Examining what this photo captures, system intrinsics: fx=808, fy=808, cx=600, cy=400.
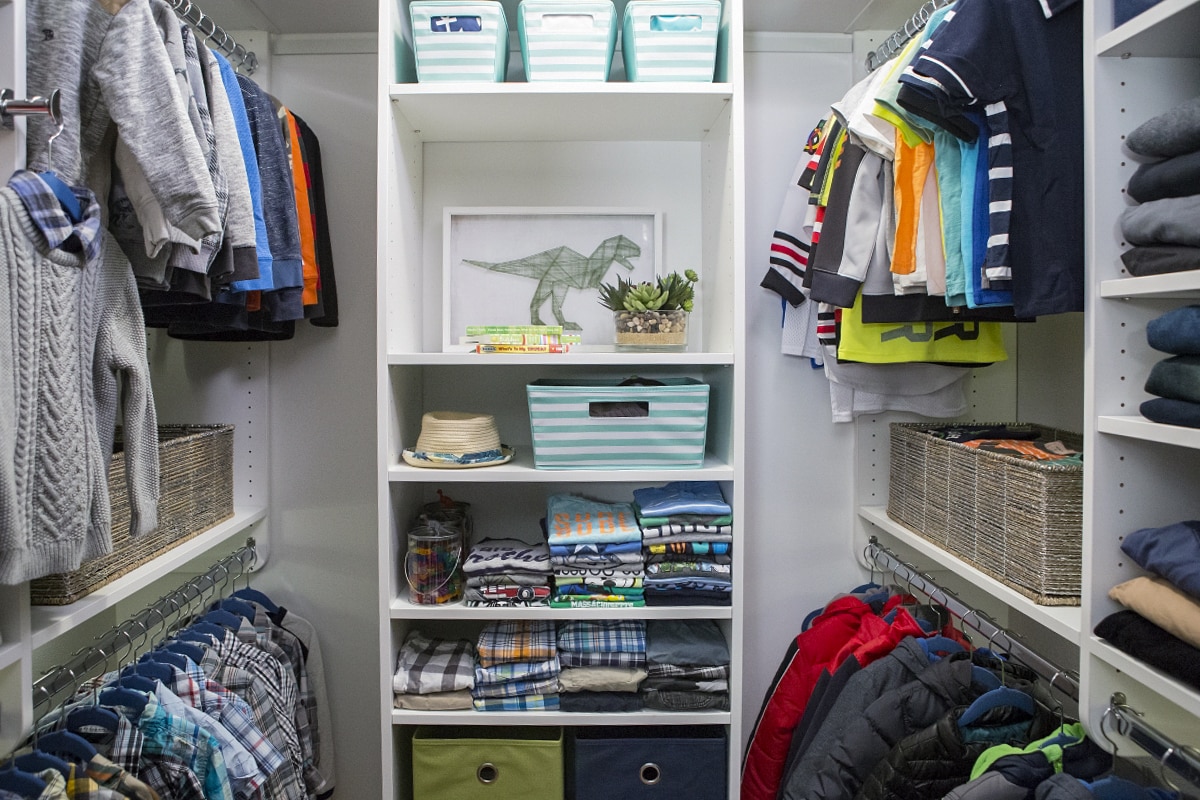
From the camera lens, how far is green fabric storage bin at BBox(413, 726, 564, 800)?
1.74 meters

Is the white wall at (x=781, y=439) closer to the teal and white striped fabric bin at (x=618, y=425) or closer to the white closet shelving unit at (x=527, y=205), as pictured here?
the white closet shelving unit at (x=527, y=205)

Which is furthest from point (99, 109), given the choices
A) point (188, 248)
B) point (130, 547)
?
point (130, 547)

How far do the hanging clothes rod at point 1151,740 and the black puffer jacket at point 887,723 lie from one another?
0.29 meters

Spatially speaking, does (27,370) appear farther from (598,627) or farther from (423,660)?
(598,627)

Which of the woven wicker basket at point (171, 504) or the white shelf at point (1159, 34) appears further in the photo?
the woven wicker basket at point (171, 504)

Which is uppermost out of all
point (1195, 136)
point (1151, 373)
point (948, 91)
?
point (948, 91)

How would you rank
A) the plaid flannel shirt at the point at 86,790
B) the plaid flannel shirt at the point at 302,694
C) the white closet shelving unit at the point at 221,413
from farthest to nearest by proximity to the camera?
1. the white closet shelving unit at the point at 221,413
2. the plaid flannel shirt at the point at 302,694
3. the plaid flannel shirt at the point at 86,790

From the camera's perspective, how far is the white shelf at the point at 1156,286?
1.00 m

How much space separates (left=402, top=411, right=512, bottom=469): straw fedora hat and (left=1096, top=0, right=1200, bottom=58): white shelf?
4.17 ft

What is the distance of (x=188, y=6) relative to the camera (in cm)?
155

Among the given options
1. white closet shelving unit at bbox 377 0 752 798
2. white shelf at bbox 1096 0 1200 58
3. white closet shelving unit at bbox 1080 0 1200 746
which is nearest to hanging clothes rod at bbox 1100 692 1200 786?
white closet shelving unit at bbox 1080 0 1200 746

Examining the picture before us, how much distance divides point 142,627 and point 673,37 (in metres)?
1.59

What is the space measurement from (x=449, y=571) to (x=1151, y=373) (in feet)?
4.36

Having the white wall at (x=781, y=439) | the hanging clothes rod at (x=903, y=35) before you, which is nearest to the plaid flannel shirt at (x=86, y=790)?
the white wall at (x=781, y=439)
